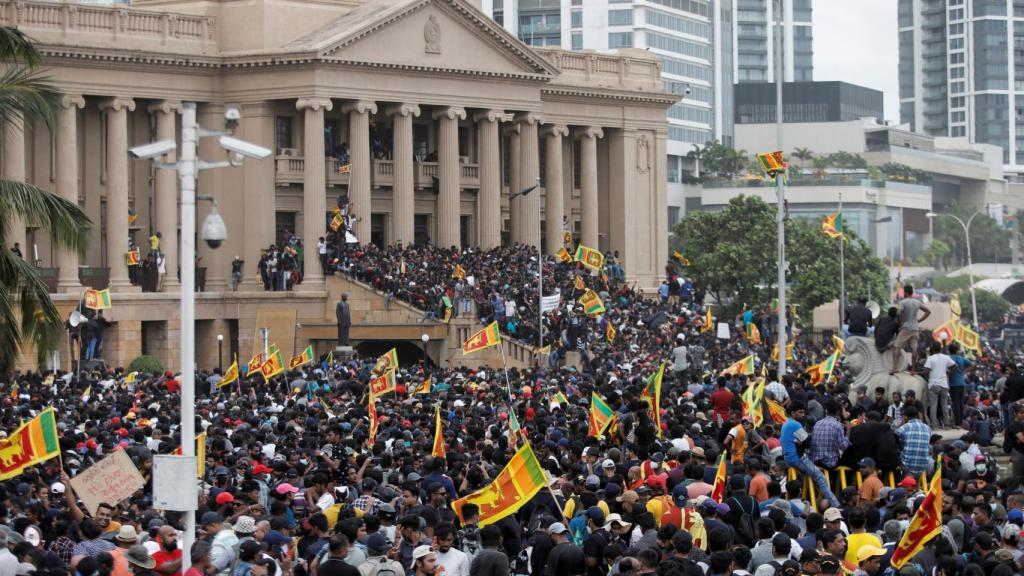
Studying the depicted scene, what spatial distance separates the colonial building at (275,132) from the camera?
66062mm

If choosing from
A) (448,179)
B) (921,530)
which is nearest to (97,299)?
(448,179)

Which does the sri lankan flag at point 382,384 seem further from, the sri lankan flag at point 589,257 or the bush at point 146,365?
the sri lankan flag at point 589,257

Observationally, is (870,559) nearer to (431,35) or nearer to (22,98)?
(22,98)

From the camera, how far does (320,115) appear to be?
225ft

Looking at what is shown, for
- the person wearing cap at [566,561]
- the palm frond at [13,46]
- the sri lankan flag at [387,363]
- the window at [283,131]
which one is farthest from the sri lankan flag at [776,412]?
the window at [283,131]

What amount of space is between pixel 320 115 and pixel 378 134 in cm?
522

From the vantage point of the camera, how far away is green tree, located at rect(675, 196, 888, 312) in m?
91.7

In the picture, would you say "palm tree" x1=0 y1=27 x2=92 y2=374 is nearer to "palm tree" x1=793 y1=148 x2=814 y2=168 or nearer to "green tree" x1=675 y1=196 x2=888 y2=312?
"green tree" x1=675 y1=196 x2=888 y2=312

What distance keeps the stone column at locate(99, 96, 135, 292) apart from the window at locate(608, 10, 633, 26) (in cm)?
9131

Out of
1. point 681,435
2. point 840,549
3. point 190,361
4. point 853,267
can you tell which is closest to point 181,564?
point 190,361

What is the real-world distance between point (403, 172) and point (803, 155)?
4239 inches

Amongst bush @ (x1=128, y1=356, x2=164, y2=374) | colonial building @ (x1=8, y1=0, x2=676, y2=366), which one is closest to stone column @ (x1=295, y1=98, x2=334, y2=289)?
colonial building @ (x1=8, y1=0, x2=676, y2=366)

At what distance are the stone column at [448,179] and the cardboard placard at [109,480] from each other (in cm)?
5054

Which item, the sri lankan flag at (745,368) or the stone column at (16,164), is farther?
the stone column at (16,164)
